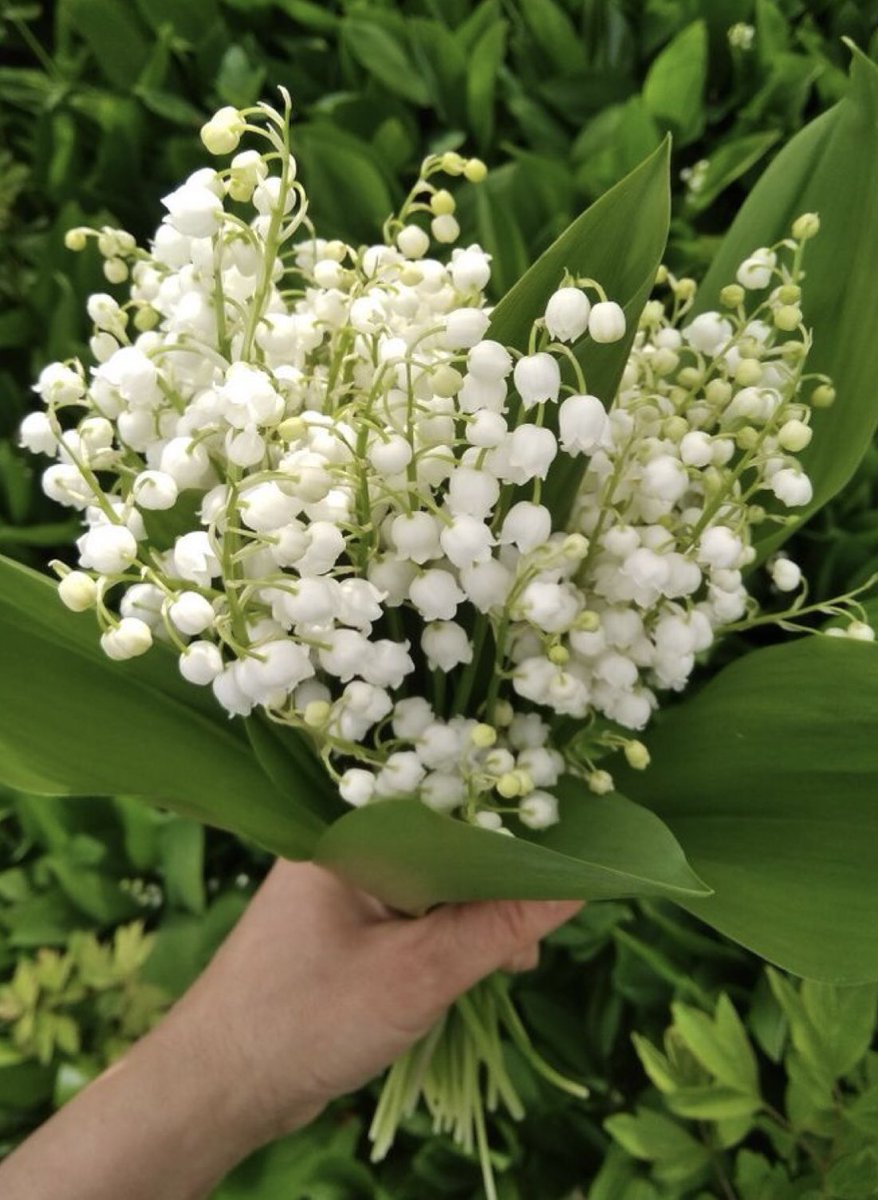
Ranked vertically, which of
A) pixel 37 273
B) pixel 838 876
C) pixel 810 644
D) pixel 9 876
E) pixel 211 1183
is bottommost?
pixel 211 1183

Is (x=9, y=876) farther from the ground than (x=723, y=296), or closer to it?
closer to it

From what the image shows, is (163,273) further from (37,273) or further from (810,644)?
(37,273)

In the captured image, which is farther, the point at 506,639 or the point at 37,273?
the point at 37,273

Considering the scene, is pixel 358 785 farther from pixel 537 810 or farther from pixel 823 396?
pixel 823 396

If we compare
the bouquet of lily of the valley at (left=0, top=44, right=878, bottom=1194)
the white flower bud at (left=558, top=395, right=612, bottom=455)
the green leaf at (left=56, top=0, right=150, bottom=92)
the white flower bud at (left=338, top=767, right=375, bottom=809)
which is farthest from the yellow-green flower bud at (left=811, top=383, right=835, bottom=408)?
the green leaf at (left=56, top=0, right=150, bottom=92)

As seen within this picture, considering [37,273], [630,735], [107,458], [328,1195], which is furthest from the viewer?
[37,273]

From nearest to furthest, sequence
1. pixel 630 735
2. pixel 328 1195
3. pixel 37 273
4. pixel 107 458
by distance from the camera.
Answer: pixel 107 458, pixel 630 735, pixel 328 1195, pixel 37 273

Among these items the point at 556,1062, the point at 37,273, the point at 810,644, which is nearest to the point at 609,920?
the point at 556,1062
